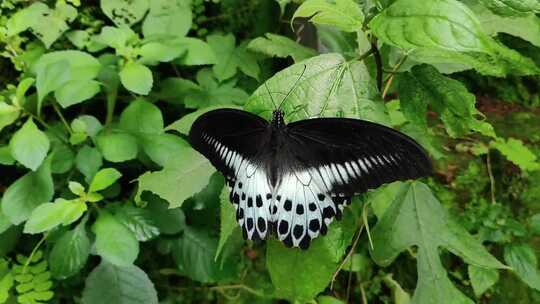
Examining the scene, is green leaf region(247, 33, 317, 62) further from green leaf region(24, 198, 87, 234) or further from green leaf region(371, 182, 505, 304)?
green leaf region(24, 198, 87, 234)

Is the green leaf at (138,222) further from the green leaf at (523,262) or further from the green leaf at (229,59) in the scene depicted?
the green leaf at (523,262)

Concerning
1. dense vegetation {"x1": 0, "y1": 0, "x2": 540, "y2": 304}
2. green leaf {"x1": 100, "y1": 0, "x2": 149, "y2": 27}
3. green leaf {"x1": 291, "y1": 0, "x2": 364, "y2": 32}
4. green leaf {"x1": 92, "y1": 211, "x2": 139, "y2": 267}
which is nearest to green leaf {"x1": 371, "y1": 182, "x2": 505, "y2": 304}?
dense vegetation {"x1": 0, "y1": 0, "x2": 540, "y2": 304}

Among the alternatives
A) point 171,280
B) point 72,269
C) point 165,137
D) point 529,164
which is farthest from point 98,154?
point 529,164

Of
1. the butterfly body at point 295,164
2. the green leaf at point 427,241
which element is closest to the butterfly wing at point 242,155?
the butterfly body at point 295,164

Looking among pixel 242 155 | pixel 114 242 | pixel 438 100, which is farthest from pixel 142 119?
pixel 438 100

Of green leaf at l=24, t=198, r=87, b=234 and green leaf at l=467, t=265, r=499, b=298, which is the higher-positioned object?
green leaf at l=24, t=198, r=87, b=234

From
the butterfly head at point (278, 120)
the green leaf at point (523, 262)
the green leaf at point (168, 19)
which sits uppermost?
the butterfly head at point (278, 120)
